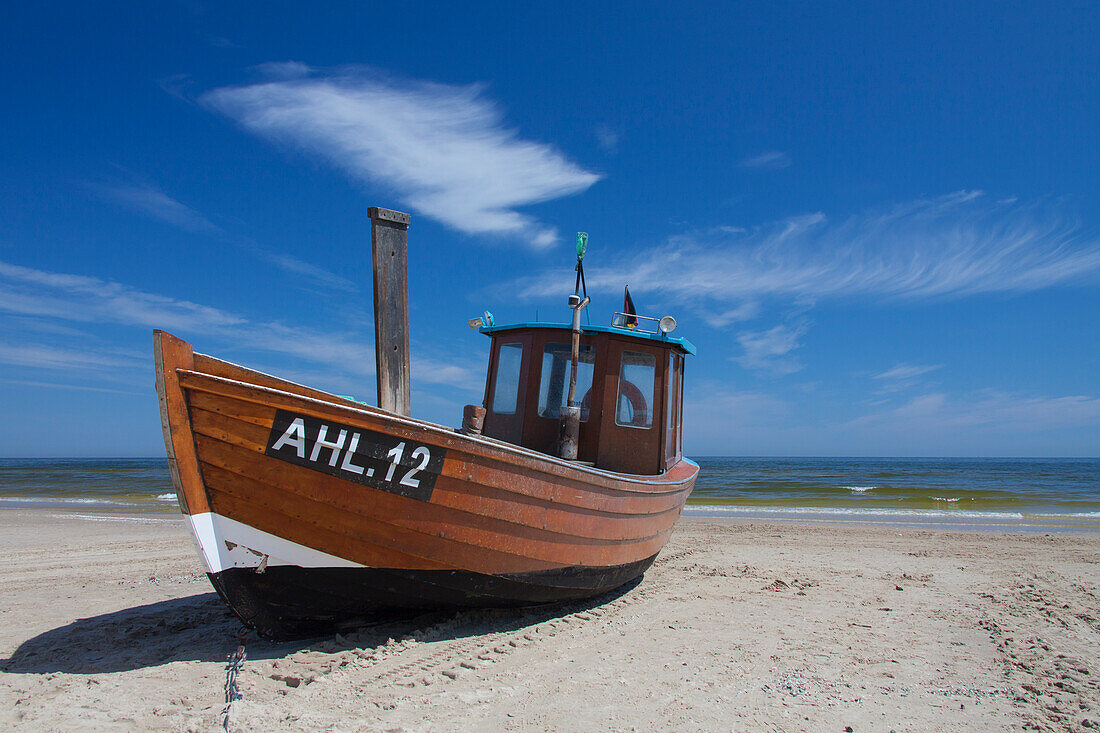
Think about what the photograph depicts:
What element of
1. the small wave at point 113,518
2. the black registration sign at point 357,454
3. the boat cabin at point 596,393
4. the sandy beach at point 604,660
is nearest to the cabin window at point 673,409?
the boat cabin at point 596,393

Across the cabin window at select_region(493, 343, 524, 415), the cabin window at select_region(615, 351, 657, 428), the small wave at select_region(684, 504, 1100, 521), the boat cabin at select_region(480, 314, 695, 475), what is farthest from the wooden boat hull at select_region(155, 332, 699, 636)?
the small wave at select_region(684, 504, 1100, 521)

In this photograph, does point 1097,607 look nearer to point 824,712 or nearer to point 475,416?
point 824,712

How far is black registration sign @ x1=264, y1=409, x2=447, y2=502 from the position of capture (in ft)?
11.4

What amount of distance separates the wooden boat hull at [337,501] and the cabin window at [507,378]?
5.58 ft

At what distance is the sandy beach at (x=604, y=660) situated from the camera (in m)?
3.10

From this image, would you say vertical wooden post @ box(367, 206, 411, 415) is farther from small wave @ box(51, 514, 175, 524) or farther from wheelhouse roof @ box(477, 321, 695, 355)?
small wave @ box(51, 514, 175, 524)

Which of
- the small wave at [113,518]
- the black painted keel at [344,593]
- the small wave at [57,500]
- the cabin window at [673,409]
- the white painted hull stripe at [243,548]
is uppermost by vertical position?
the cabin window at [673,409]

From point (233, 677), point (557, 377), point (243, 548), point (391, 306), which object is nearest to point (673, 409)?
point (557, 377)

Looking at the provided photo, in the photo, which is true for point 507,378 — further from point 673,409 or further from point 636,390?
point 673,409

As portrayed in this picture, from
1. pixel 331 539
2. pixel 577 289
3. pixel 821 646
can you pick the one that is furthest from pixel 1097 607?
pixel 331 539

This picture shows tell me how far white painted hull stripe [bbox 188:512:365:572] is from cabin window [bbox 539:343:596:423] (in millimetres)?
2555

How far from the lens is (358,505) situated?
3617 millimetres

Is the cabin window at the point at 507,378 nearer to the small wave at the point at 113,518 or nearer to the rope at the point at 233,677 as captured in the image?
the rope at the point at 233,677

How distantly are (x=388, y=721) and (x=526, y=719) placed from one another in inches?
26.6
